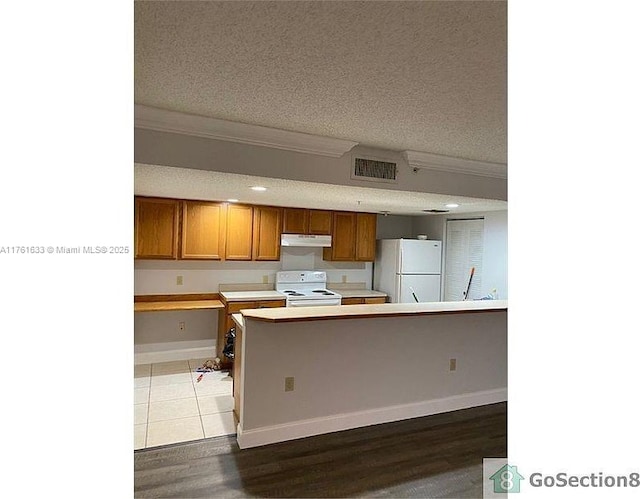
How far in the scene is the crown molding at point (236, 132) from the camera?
2.17 meters

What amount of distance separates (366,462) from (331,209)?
10.9 ft

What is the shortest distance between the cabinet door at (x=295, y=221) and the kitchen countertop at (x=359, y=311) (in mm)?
2026

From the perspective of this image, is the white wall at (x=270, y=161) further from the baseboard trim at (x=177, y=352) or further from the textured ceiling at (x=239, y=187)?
the baseboard trim at (x=177, y=352)

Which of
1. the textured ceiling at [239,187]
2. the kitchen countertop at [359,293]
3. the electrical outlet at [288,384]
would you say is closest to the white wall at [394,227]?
the kitchen countertop at [359,293]

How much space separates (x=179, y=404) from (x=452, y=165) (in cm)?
318

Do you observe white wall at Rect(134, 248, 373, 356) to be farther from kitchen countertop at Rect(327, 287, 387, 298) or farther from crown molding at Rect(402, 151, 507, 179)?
crown molding at Rect(402, 151, 507, 179)

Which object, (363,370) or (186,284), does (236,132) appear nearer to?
(363,370)

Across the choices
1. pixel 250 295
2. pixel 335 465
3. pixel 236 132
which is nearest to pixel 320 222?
pixel 250 295

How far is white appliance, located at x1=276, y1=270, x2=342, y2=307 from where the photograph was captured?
186 inches

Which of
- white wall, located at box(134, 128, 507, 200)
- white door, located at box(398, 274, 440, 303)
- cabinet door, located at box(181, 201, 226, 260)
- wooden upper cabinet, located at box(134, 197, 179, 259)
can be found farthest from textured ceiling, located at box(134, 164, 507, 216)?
white door, located at box(398, 274, 440, 303)
